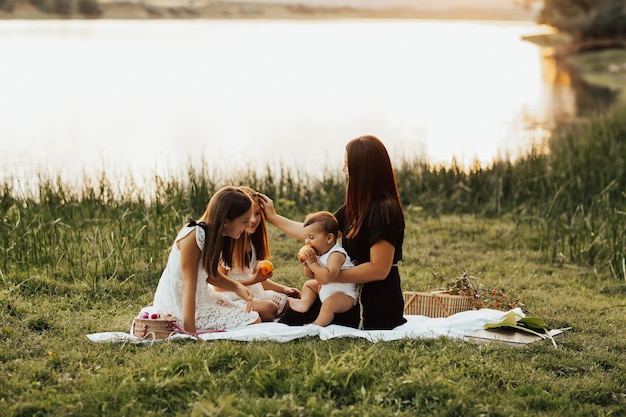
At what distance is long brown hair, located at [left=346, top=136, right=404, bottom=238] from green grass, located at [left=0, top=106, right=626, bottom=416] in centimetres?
70

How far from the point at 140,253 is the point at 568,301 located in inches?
124

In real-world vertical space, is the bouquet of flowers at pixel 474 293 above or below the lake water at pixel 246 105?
above

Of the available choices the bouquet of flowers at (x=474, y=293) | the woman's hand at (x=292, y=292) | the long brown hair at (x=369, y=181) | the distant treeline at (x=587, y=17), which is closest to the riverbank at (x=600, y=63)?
the distant treeline at (x=587, y=17)

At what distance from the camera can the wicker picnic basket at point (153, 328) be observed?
4676 millimetres

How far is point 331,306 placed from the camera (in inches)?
192

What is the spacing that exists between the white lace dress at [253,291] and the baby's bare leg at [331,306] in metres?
0.45

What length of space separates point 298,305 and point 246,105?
19.8 metres

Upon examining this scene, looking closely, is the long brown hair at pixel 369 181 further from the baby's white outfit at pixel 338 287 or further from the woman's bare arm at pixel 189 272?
the woman's bare arm at pixel 189 272

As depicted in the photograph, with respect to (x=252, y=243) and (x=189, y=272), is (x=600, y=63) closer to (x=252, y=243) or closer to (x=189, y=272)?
(x=252, y=243)

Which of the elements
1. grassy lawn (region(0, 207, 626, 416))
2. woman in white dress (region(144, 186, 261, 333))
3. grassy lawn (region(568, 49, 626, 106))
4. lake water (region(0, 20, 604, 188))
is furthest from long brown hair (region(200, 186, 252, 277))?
grassy lawn (region(568, 49, 626, 106))

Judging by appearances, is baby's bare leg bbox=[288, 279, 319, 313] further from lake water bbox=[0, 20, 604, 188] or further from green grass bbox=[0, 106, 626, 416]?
lake water bbox=[0, 20, 604, 188]

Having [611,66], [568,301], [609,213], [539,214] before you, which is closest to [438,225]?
[539,214]

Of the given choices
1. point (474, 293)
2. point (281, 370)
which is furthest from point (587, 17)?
point (281, 370)

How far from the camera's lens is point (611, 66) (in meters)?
33.5
